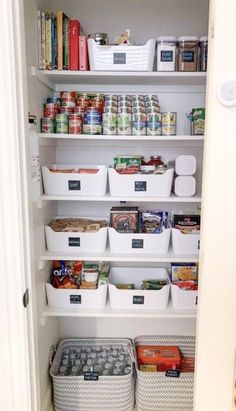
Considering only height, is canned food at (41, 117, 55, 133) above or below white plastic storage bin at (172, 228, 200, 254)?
above

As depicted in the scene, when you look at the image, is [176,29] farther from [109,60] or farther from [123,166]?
[123,166]

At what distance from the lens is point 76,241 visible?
1.83 meters

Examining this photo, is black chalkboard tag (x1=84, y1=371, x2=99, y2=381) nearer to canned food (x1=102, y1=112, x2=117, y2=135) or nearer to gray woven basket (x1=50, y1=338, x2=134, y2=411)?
gray woven basket (x1=50, y1=338, x2=134, y2=411)

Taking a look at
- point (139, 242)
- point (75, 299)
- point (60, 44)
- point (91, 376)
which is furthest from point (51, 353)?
point (60, 44)

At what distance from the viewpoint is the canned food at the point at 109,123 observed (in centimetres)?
171

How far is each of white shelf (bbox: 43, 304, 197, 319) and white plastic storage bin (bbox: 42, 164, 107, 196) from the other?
0.65 metres

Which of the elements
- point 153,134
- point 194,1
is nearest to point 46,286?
point 153,134

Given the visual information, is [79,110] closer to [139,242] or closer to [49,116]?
[49,116]

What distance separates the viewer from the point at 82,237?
1824 millimetres

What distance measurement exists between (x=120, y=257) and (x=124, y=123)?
696 millimetres

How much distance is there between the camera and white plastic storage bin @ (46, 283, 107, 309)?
1866 millimetres

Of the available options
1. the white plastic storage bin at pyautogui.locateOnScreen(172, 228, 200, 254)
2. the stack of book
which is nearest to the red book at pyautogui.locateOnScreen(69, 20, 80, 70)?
the stack of book
